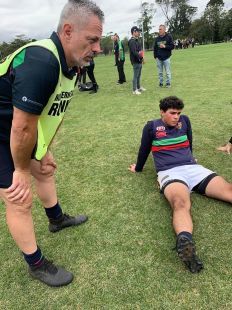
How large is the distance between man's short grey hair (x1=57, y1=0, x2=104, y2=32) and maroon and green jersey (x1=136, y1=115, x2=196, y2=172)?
6.60 ft

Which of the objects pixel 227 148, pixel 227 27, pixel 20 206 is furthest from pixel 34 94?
pixel 227 27

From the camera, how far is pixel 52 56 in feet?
5.82

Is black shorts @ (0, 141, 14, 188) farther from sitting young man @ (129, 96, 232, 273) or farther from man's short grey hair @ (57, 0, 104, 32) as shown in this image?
sitting young man @ (129, 96, 232, 273)

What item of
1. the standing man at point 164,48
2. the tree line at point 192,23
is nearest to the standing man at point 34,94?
the standing man at point 164,48

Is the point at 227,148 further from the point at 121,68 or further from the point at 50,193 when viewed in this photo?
the point at 121,68

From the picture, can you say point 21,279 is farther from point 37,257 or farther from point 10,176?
point 10,176

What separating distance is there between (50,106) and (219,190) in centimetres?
201

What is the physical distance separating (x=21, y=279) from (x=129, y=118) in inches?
182

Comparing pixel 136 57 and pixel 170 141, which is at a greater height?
pixel 136 57

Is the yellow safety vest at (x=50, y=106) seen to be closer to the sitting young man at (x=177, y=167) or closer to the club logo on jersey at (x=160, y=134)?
the sitting young man at (x=177, y=167)

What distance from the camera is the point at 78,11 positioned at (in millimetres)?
1825

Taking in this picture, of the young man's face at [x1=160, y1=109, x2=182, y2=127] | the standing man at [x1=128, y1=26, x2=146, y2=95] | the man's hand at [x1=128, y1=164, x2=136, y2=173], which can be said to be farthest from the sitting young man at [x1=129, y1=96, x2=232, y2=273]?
the standing man at [x1=128, y1=26, x2=146, y2=95]

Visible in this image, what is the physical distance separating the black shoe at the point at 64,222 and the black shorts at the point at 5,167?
1.02 meters

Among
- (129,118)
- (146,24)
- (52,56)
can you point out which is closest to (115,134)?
(129,118)
